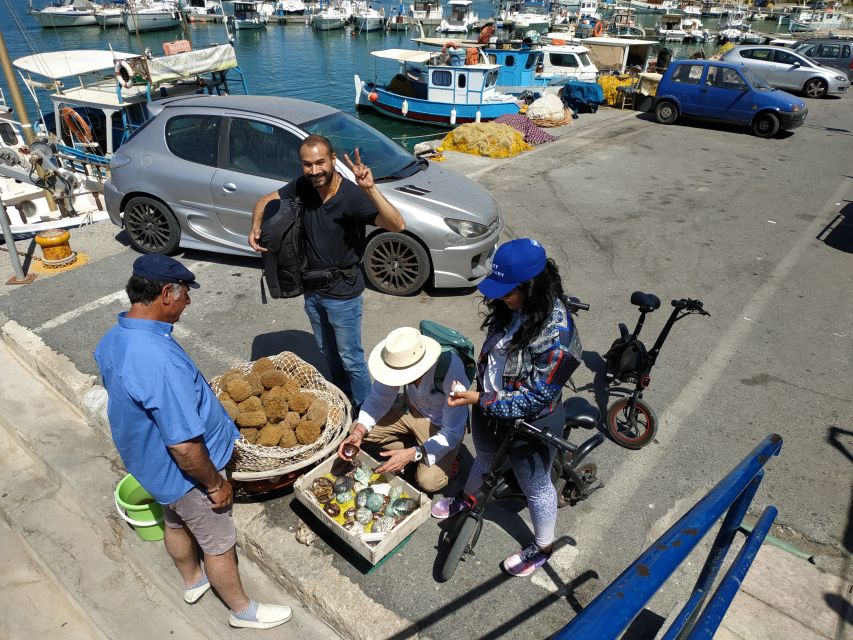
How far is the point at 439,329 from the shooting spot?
3541 millimetres

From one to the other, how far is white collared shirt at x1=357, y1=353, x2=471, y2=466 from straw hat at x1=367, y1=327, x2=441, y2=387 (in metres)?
0.14

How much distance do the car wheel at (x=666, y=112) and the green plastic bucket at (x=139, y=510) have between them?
53.4ft

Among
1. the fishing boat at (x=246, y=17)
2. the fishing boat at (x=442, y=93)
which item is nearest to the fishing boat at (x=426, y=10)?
the fishing boat at (x=246, y=17)

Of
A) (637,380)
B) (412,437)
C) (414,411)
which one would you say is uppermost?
(414,411)

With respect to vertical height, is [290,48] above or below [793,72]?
below

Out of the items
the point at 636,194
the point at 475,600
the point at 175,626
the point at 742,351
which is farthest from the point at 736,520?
the point at 636,194

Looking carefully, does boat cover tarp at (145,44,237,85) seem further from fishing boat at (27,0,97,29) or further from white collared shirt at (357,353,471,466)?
fishing boat at (27,0,97,29)

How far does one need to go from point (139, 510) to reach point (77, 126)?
12423mm

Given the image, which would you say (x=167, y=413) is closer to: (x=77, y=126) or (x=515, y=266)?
(x=515, y=266)

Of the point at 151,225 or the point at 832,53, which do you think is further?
the point at 832,53

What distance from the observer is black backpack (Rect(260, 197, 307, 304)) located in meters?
3.47

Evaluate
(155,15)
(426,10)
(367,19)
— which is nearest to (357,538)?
(155,15)

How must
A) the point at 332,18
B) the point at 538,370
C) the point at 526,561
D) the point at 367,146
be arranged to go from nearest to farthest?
1. the point at 538,370
2. the point at 526,561
3. the point at 367,146
4. the point at 332,18

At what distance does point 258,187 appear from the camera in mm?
5699
